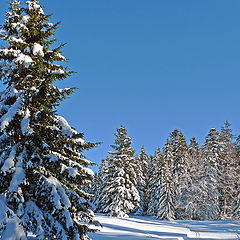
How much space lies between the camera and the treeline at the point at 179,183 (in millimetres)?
32250

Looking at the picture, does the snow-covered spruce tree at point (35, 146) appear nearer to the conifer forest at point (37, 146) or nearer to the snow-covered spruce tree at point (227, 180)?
the conifer forest at point (37, 146)

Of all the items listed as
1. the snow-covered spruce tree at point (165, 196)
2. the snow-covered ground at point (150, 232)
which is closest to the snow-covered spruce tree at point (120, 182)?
the snow-covered ground at point (150, 232)

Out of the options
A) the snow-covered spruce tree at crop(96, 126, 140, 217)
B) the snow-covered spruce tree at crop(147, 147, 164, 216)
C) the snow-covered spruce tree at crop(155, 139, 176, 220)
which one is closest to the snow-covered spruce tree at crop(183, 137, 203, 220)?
the snow-covered spruce tree at crop(155, 139, 176, 220)

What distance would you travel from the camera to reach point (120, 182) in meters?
31.7

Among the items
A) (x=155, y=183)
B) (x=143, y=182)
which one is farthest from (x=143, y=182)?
(x=155, y=183)

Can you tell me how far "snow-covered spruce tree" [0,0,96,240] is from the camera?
7.55m

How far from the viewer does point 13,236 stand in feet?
21.9

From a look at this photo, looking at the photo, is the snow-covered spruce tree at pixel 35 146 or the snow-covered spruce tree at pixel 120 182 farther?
the snow-covered spruce tree at pixel 120 182

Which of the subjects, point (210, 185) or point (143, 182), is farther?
point (143, 182)

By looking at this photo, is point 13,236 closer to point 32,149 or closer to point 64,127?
point 32,149

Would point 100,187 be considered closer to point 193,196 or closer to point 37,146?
point 193,196

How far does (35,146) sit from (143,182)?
47.8m

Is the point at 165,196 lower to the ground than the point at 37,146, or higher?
higher

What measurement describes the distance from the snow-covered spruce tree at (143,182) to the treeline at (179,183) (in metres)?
0.21
